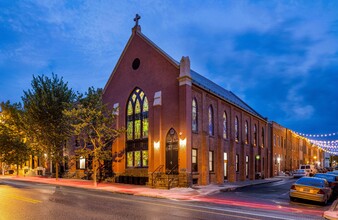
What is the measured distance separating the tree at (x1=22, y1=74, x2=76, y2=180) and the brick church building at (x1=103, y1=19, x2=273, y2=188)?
4.89 meters

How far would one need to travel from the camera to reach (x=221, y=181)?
3055 centimetres

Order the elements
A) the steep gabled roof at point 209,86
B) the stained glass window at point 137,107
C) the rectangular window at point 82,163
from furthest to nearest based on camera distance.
→ the rectangular window at point 82,163 < the stained glass window at point 137,107 < the steep gabled roof at point 209,86

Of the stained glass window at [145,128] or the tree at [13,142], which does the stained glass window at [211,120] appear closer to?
the stained glass window at [145,128]

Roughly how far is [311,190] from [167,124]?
13.3 m

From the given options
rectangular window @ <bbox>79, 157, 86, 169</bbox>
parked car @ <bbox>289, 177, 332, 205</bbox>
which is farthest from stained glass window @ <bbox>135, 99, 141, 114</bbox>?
parked car @ <bbox>289, 177, 332, 205</bbox>

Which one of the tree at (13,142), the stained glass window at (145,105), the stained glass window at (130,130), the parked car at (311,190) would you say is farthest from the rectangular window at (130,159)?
the parked car at (311,190)

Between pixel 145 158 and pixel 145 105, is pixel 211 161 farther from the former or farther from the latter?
pixel 145 105

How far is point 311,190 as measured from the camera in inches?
691

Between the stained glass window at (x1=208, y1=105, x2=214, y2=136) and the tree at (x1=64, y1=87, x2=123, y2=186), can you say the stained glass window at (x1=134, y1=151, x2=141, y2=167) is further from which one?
the stained glass window at (x1=208, y1=105, x2=214, y2=136)

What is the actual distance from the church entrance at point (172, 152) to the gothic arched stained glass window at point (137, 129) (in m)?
3.14

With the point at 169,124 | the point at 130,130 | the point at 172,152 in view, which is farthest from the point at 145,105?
the point at 172,152

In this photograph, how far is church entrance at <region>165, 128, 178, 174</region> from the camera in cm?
2661

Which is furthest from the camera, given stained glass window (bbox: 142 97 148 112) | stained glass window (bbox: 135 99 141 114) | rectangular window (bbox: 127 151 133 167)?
rectangular window (bbox: 127 151 133 167)

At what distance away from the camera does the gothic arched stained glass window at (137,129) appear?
30.3 metres
